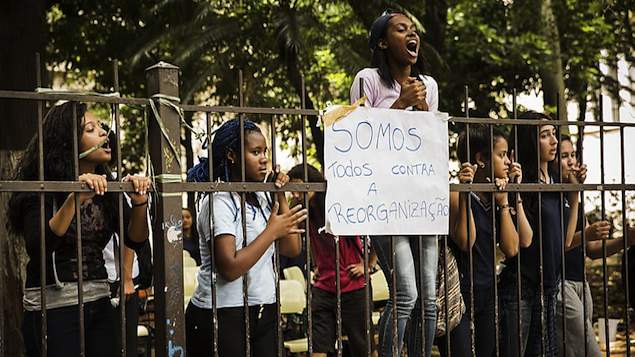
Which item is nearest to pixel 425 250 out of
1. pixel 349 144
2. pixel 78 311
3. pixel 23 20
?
pixel 349 144

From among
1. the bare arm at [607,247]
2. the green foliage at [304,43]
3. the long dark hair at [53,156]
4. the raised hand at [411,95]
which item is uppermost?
the green foliage at [304,43]

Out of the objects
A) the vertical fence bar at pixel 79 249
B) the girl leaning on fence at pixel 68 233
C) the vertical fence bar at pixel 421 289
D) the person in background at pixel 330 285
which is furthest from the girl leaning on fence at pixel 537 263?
the vertical fence bar at pixel 79 249

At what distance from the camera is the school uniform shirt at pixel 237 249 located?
4199 mm

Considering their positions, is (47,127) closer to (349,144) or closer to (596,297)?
(349,144)

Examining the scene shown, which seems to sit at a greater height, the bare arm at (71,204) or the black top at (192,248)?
the bare arm at (71,204)

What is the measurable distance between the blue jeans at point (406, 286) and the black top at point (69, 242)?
127cm

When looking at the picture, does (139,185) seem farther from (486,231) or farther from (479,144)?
(479,144)

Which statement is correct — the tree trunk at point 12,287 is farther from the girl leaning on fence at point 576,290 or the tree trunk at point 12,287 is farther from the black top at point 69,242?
the girl leaning on fence at point 576,290

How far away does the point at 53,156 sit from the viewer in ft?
13.3

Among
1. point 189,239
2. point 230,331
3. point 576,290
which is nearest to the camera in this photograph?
point 230,331

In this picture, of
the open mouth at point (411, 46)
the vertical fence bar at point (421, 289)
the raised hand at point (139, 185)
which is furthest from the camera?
the open mouth at point (411, 46)

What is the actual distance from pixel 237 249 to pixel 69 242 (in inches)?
29.9

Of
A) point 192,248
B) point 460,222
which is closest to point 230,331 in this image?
point 460,222

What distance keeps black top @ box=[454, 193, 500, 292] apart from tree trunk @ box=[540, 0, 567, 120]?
9593 millimetres
